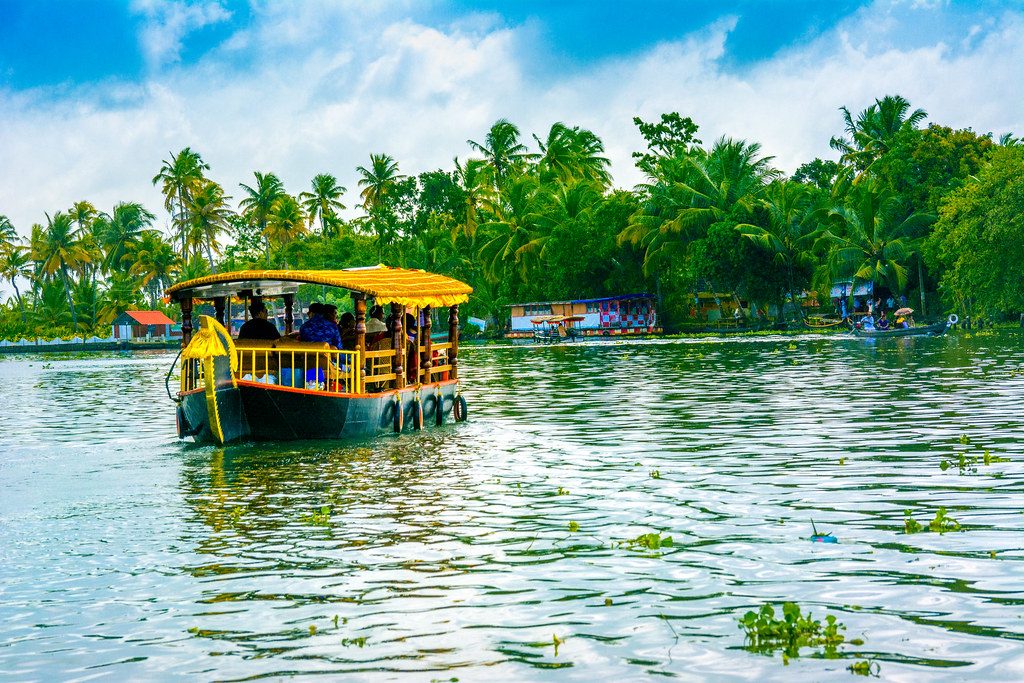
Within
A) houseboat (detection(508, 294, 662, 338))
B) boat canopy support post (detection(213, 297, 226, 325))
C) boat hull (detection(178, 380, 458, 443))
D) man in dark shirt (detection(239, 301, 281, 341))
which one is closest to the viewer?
boat hull (detection(178, 380, 458, 443))

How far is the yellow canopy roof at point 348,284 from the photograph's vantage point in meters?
18.3

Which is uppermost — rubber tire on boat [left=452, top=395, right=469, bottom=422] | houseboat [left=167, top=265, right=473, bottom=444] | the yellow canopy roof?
the yellow canopy roof

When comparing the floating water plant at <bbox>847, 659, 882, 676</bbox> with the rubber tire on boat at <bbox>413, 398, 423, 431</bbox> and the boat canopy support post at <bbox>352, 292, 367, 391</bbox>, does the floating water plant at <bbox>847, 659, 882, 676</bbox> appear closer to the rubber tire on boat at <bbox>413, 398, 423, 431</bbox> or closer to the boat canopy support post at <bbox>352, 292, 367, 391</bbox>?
the boat canopy support post at <bbox>352, 292, 367, 391</bbox>

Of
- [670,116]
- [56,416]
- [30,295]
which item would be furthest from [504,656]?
[30,295]

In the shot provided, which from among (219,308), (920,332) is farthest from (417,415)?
(920,332)

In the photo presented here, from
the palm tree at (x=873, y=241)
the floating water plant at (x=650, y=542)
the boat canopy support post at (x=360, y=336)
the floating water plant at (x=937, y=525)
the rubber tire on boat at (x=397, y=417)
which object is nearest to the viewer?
the floating water plant at (x=650, y=542)

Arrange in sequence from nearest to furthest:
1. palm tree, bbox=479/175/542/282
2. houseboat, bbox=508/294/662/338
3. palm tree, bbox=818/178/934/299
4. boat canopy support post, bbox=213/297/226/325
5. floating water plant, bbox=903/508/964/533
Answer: floating water plant, bbox=903/508/964/533 → boat canopy support post, bbox=213/297/226/325 → palm tree, bbox=818/178/934/299 → houseboat, bbox=508/294/662/338 → palm tree, bbox=479/175/542/282

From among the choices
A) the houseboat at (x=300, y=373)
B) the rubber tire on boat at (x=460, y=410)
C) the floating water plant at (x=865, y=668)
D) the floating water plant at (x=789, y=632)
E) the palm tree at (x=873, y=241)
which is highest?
the palm tree at (x=873, y=241)

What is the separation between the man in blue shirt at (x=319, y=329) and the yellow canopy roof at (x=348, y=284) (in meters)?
0.52

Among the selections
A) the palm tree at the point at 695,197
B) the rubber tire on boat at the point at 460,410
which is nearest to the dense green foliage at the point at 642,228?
the palm tree at the point at 695,197

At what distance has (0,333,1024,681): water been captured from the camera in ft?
22.7

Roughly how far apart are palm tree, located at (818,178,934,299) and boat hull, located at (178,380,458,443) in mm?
50137

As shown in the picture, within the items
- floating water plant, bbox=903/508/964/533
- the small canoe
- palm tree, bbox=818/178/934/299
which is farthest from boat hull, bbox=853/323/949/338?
floating water plant, bbox=903/508/964/533

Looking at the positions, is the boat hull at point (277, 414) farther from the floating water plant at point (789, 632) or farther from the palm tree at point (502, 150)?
the palm tree at point (502, 150)
